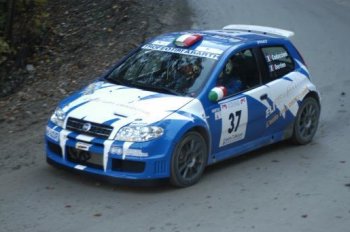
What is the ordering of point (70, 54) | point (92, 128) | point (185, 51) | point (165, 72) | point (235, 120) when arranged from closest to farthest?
point (92, 128) → point (235, 120) → point (165, 72) → point (185, 51) → point (70, 54)

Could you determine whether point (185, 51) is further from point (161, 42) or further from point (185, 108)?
point (185, 108)

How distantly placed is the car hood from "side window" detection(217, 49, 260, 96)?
710mm

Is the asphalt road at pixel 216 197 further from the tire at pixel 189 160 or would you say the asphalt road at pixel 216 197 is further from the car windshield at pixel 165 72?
the car windshield at pixel 165 72

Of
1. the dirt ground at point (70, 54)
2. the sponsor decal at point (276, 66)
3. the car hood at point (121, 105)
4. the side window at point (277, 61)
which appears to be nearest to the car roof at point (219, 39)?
the side window at point (277, 61)

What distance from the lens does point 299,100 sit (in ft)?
31.3

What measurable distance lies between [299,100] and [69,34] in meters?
6.12

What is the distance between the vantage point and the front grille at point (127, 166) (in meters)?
7.32

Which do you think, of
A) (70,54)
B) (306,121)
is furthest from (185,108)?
(70,54)

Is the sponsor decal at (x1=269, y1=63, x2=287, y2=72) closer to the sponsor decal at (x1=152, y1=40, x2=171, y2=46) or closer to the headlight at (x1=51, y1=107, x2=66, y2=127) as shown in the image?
the sponsor decal at (x1=152, y1=40, x2=171, y2=46)

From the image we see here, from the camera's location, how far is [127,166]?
7.35 m

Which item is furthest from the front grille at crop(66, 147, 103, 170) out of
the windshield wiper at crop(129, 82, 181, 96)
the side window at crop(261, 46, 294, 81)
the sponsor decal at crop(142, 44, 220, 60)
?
the side window at crop(261, 46, 294, 81)

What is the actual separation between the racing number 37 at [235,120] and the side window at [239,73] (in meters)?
0.25

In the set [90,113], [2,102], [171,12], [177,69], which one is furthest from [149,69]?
[171,12]

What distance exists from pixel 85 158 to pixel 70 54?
597cm
